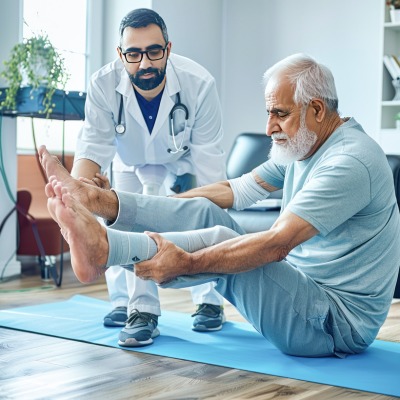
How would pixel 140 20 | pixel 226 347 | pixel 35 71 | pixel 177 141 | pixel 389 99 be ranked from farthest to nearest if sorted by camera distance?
pixel 389 99
pixel 35 71
pixel 177 141
pixel 140 20
pixel 226 347

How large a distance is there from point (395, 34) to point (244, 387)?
3.65m

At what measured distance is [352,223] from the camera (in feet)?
6.77

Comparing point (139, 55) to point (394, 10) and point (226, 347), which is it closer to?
point (226, 347)

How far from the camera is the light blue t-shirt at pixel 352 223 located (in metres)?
1.93

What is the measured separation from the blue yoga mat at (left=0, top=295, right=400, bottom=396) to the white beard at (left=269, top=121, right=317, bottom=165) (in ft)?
1.86

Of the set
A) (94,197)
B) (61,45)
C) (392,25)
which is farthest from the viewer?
(392,25)

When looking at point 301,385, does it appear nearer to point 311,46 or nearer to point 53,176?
point 53,176

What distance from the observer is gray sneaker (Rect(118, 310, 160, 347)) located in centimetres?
240

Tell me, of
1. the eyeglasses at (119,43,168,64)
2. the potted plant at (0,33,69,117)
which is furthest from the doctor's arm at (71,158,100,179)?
the potted plant at (0,33,69,117)

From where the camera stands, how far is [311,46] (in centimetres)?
538

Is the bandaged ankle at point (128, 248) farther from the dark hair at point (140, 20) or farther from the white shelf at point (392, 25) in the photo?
the white shelf at point (392, 25)

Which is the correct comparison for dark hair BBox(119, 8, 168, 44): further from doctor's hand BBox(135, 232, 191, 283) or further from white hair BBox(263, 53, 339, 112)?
doctor's hand BBox(135, 232, 191, 283)

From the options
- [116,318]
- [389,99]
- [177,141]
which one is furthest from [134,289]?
[389,99]

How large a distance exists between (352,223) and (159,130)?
3.05 ft
